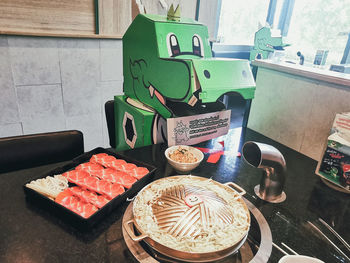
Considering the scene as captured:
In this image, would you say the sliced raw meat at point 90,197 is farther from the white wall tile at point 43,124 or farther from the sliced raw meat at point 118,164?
the white wall tile at point 43,124

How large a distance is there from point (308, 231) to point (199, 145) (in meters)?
0.74

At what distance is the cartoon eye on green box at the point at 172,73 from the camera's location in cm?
118

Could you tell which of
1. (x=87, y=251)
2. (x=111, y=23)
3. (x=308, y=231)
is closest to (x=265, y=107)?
(x=308, y=231)

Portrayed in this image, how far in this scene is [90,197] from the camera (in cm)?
90

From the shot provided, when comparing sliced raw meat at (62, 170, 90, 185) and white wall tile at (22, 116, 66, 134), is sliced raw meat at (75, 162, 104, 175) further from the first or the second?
white wall tile at (22, 116, 66, 134)

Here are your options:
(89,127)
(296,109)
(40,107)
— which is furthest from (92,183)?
(89,127)

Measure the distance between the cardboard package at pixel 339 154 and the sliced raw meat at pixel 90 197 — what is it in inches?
37.5

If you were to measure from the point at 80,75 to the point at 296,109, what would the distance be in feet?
6.15

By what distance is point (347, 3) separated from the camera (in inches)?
166

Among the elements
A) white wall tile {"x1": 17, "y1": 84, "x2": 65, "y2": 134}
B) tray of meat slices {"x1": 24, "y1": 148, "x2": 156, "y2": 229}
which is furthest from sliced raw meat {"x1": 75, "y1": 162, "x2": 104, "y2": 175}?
white wall tile {"x1": 17, "y1": 84, "x2": 65, "y2": 134}

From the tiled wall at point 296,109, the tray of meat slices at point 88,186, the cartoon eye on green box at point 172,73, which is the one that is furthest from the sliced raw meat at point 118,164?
the tiled wall at point 296,109

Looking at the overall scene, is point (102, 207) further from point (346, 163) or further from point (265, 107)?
point (265, 107)

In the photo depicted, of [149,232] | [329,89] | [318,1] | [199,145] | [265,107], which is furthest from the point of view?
[318,1]

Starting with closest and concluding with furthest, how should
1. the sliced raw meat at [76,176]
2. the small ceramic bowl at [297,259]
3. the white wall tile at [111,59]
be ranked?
the small ceramic bowl at [297,259] < the sliced raw meat at [76,176] < the white wall tile at [111,59]
